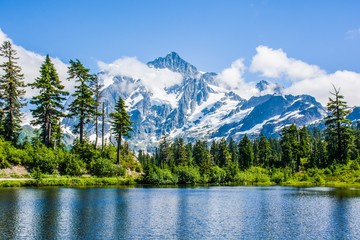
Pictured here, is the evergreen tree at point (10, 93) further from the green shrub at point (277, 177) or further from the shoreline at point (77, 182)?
the green shrub at point (277, 177)

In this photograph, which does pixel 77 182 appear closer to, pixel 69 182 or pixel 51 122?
pixel 69 182

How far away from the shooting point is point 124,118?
91.8 metres

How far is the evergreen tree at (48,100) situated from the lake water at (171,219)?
1431 inches

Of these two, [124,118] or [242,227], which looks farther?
[124,118]

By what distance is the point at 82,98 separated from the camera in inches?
3413

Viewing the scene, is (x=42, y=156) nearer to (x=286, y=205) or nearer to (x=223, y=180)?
(x=286, y=205)

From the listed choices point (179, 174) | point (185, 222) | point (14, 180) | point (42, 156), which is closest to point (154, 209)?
point (185, 222)

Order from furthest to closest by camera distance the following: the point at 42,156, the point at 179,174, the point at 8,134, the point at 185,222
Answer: the point at 179,174 → the point at 8,134 → the point at 42,156 → the point at 185,222

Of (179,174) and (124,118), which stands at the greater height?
(124,118)

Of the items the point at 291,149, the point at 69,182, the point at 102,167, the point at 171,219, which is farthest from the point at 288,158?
the point at 171,219

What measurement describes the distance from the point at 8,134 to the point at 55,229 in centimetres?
5532

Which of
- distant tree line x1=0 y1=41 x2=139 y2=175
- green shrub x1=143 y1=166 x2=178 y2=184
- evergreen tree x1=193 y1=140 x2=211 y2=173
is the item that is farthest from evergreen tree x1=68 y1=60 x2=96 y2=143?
evergreen tree x1=193 y1=140 x2=211 y2=173

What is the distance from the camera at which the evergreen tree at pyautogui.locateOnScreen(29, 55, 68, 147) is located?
80.8 metres

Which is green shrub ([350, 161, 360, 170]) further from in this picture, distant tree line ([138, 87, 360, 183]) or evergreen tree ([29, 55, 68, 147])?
evergreen tree ([29, 55, 68, 147])
